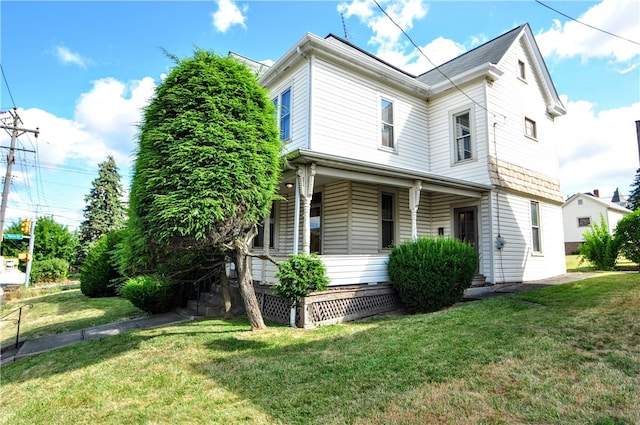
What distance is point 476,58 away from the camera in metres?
12.5

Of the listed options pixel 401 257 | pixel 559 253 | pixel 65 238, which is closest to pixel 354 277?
pixel 401 257

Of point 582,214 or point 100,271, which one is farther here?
point 582,214

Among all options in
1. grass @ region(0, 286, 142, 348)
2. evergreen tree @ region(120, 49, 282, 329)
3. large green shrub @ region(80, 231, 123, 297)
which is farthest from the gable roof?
large green shrub @ region(80, 231, 123, 297)

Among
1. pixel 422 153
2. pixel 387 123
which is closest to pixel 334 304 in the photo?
pixel 387 123

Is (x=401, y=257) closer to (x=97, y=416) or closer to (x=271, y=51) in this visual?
(x=97, y=416)

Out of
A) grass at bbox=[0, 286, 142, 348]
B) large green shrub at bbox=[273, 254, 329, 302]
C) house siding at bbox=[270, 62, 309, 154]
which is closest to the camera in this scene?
large green shrub at bbox=[273, 254, 329, 302]

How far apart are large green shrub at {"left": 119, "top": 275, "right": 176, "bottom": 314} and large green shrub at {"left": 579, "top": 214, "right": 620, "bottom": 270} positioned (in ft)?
50.0

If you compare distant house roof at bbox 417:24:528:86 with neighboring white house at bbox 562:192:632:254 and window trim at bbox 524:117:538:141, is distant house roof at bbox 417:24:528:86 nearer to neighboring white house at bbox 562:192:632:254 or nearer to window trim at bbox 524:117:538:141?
window trim at bbox 524:117:538:141

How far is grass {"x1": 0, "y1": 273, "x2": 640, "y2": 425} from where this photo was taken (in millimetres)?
3104

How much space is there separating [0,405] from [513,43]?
1519 cm

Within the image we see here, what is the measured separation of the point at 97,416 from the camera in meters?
3.44

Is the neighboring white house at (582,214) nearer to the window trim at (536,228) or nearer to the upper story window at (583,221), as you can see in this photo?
the upper story window at (583,221)

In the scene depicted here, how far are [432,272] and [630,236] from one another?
985 centimetres

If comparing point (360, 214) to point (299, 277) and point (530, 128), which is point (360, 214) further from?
point (530, 128)
